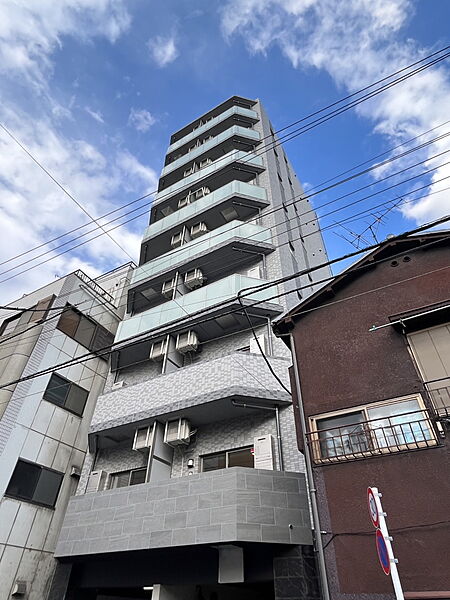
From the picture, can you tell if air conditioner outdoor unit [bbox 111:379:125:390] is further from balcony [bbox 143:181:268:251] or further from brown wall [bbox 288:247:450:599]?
brown wall [bbox 288:247:450:599]

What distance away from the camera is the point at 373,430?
654 cm

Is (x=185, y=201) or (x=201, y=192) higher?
(x=185, y=201)

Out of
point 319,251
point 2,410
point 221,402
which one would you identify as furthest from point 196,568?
point 319,251

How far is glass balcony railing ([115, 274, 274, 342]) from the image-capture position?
12867mm

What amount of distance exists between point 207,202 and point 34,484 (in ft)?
43.4

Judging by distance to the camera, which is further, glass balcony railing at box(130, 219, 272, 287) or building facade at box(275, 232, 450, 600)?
glass balcony railing at box(130, 219, 272, 287)

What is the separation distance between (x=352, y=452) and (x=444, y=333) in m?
3.02

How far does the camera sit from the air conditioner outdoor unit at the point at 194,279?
15.3 meters

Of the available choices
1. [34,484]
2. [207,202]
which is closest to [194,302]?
[207,202]

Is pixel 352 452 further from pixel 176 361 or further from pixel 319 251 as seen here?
pixel 319 251

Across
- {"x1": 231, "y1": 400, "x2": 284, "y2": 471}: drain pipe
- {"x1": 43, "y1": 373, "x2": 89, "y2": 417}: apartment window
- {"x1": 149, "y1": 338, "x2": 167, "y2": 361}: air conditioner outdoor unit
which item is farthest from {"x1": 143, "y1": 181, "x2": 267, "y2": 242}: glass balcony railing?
{"x1": 231, "y1": 400, "x2": 284, "y2": 471}: drain pipe

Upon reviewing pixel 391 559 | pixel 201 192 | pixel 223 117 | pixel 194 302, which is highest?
pixel 223 117

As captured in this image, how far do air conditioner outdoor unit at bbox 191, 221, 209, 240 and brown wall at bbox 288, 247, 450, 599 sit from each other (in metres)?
9.58

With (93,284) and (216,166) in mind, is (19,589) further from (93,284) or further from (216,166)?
(216,166)
